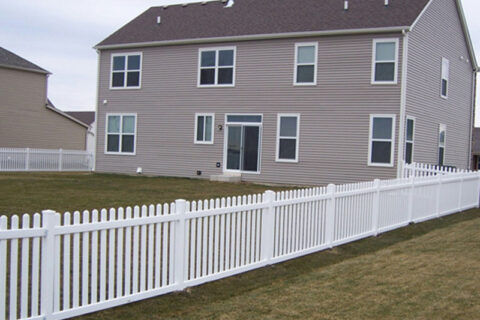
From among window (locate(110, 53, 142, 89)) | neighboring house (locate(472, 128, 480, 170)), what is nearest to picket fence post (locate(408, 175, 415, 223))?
window (locate(110, 53, 142, 89))

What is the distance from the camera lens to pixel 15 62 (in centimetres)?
3206

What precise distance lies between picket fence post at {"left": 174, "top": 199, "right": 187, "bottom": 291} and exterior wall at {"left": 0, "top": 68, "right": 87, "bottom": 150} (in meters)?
27.0

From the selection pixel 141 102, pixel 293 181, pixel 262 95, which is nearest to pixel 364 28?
pixel 262 95

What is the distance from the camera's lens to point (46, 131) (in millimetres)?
33844

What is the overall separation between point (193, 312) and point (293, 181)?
50.7 feet

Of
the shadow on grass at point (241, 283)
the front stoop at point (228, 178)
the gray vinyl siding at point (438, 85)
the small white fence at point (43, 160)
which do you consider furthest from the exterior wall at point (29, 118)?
the shadow on grass at point (241, 283)

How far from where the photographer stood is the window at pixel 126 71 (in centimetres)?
2491

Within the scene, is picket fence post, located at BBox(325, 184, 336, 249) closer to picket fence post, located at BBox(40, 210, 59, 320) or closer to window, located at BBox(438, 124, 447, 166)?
picket fence post, located at BBox(40, 210, 59, 320)

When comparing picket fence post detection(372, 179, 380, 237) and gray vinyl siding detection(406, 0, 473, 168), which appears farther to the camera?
gray vinyl siding detection(406, 0, 473, 168)

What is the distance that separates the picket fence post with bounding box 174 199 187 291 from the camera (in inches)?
264

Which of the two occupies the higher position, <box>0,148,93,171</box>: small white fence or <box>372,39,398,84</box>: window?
<box>372,39,398,84</box>: window

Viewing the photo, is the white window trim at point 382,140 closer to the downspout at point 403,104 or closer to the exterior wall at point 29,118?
the downspout at point 403,104

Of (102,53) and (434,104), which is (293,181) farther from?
(102,53)

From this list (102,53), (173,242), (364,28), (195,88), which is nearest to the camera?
(173,242)
